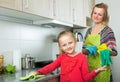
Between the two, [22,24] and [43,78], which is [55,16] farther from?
[43,78]

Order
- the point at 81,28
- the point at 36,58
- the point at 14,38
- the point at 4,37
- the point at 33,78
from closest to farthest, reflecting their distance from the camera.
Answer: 1. the point at 33,78
2. the point at 4,37
3. the point at 14,38
4. the point at 36,58
5. the point at 81,28

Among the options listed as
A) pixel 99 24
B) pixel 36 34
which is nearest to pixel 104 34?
pixel 99 24

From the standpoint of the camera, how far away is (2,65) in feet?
5.48

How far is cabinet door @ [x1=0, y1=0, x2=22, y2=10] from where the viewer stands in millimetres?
1352

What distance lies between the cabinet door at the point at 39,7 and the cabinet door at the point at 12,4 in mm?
56

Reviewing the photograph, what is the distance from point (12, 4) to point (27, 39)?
70 centimetres

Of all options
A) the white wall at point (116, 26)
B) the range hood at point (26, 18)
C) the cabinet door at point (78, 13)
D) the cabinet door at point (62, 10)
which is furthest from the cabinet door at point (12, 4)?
the white wall at point (116, 26)

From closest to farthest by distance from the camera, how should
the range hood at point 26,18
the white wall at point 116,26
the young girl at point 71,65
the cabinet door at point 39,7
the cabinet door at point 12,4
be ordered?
the cabinet door at point 12,4 < the young girl at point 71,65 < the cabinet door at point 39,7 < the range hood at point 26,18 < the white wall at point 116,26

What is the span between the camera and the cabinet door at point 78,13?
8.23ft

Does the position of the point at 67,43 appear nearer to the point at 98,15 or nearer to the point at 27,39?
the point at 98,15

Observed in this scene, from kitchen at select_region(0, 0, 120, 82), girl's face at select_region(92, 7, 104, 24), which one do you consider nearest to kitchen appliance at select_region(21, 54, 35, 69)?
kitchen at select_region(0, 0, 120, 82)

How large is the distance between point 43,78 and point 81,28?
69.4 inches

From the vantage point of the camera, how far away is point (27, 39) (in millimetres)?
2084

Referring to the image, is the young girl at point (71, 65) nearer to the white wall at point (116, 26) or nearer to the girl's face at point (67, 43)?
the girl's face at point (67, 43)
